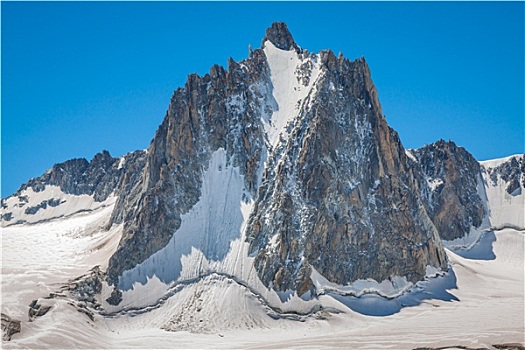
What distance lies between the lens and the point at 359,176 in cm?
10394

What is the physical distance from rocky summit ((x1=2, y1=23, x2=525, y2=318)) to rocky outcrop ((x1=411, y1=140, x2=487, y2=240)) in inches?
2263

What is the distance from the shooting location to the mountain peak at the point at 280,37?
128 m

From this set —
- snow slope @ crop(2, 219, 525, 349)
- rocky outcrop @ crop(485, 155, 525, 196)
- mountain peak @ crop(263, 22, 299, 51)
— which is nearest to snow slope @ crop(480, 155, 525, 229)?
rocky outcrop @ crop(485, 155, 525, 196)

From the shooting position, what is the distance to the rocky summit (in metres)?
93.6

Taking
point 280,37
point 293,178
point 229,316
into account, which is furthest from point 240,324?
point 280,37

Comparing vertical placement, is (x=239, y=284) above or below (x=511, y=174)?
below

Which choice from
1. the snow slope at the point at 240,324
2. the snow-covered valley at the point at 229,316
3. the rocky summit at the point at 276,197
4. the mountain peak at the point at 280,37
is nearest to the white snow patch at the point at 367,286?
the rocky summit at the point at 276,197

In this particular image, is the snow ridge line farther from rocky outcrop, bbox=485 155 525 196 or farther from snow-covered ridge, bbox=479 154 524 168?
snow-covered ridge, bbox=479 154 524 168

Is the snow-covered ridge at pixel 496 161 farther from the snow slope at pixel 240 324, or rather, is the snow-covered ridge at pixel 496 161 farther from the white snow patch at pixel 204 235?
the white snow patch at pixel 204 235

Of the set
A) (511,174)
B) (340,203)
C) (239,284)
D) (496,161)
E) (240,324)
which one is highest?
(496,161)

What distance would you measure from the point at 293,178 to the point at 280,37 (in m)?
41.3

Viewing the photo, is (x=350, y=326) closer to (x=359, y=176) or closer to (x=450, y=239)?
(x=359, y=176)

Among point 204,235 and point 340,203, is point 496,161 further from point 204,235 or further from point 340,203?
point 204,235

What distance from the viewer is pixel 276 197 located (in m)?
99.4
